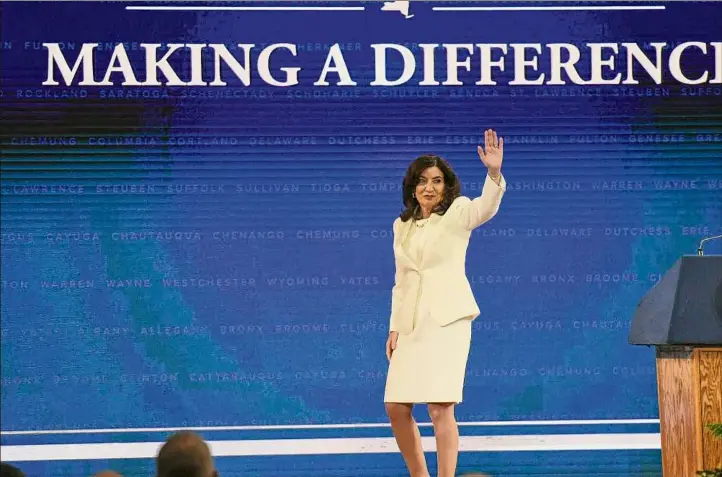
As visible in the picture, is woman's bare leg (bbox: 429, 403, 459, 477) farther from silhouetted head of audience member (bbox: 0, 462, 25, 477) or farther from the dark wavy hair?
silhouetted head of audience member (bbox: 0, 462, 25, 477)

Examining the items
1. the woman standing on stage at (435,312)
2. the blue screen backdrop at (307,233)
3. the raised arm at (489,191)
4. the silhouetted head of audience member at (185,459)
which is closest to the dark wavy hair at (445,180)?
the woman standing on stage at (435,312)

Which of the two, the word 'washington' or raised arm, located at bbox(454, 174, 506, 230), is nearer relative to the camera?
raised arm, located at bbox(454, 174, 506, 230)

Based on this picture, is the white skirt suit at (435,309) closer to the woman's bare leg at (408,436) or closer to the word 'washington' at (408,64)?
the woman's bare leg at (408,436)

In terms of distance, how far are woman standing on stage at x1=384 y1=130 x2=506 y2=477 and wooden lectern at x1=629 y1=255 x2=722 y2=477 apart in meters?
0.70

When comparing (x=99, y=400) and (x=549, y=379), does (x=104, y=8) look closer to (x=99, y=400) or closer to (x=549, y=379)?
(x=99, y=400)

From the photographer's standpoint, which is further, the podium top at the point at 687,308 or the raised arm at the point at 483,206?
the raised arm at the point at 483,206

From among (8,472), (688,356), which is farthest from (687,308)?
(8,472)

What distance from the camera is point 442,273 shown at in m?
4.59

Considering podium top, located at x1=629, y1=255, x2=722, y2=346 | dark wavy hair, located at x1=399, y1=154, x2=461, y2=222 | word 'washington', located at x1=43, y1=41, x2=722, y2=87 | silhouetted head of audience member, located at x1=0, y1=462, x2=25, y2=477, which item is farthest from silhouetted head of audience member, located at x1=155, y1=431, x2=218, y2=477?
word 'washington', located at x1=43, y1=41, x2=722, y2=87

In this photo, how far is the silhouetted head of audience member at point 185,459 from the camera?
7.82ft

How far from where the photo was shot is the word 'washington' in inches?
226

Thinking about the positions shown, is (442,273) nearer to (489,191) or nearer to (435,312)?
(435,312)

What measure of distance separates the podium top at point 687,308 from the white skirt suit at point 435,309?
69 cm

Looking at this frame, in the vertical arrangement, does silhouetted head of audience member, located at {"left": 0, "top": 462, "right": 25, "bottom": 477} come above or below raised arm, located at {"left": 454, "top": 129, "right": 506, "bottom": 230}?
below
